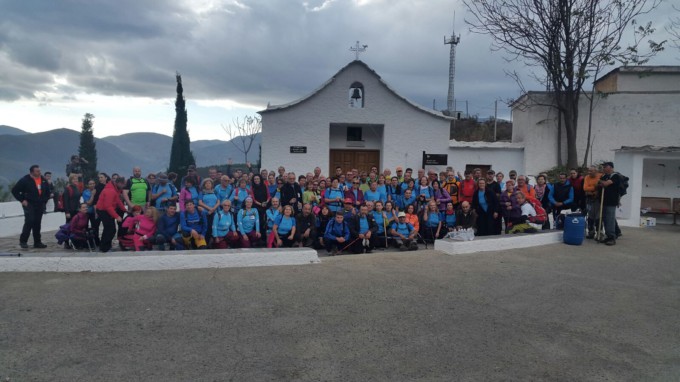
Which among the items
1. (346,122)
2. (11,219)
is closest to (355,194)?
(346,122)

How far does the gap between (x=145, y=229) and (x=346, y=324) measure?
5248mm

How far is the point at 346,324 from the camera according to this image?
479cm

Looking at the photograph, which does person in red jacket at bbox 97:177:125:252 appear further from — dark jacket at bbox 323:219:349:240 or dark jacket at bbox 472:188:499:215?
dark jacket at bbox 472:188:499:215

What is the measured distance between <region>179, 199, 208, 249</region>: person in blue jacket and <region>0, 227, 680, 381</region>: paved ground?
1589 mm

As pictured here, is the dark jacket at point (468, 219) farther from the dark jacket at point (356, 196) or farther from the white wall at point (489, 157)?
the white wall at point (489, 157)

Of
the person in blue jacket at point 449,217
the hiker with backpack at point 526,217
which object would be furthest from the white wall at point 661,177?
the person in blue jacket at point 449,217

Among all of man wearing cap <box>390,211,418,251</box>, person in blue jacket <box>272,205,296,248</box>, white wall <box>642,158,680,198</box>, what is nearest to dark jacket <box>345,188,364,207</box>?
man wearing cap <box>390,211,418,251</box>

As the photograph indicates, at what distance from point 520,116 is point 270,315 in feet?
55.3

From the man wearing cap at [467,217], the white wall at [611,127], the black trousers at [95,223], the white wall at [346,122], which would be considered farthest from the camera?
the white wall at [611,127]

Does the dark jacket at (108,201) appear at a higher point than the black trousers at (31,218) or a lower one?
higher

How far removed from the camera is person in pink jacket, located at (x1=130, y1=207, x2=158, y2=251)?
8.23 m

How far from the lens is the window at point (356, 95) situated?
17.0 metres

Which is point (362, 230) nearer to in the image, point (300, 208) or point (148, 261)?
point (300, 208)

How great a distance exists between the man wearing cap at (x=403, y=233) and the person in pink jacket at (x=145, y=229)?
4.90 metres
